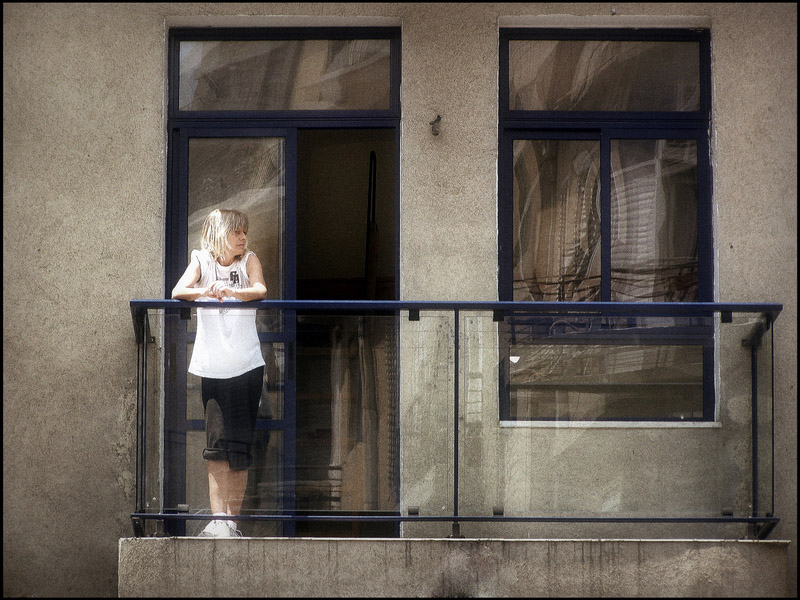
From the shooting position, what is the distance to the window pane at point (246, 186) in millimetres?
6801

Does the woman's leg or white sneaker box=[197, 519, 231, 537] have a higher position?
the woman's leg

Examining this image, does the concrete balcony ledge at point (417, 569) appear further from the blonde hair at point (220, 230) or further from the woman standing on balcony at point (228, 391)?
the blonde hair at point (220, 230)

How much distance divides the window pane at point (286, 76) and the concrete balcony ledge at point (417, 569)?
2979 millimetres

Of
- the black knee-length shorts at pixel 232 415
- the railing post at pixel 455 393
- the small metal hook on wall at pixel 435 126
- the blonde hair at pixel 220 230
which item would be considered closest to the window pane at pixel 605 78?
the small metal hook on wall at pixel 435 126

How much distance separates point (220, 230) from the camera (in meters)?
6.06

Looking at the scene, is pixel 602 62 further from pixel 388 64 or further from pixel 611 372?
pixel 611 372

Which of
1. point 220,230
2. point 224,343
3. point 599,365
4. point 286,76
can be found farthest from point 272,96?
point 599,365

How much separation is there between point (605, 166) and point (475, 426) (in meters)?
2.19

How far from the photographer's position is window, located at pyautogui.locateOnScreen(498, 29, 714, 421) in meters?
6.76

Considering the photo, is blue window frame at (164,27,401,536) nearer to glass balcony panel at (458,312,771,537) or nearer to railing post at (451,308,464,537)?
railing post at (451,308,464,537)

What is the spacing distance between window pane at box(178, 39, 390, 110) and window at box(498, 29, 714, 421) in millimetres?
915

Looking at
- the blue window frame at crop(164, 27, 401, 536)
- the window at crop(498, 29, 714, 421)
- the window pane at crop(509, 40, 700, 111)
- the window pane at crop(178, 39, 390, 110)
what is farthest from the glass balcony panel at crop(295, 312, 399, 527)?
the window pane at crop(509, 40, 700, 111)

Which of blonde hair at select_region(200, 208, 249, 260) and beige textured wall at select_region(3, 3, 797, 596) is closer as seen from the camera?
blonde hair at select_region(200, 208, 249, 260)

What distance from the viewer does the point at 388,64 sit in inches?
269
